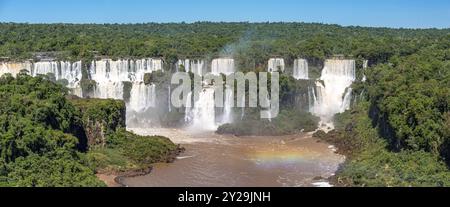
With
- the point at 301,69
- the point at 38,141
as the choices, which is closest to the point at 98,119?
the point at 38,141

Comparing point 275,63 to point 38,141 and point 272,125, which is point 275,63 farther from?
point 38,141

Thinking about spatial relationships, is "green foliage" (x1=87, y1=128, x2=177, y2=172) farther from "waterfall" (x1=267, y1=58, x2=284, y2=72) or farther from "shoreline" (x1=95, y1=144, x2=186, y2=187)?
"waterfall" (x1=267, y1=58, x2=284, y2=72)

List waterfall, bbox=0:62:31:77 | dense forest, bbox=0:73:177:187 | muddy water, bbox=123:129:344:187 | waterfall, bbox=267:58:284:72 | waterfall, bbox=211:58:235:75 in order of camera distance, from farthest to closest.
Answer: waterfall, bbox=267:58:284:72, waterfall, bbox=211:58:235:75, waterfall, bbox=0:62:31:77, muddy water, bbox=123:129:344:187, dense forest, bbox=0:73:177:187

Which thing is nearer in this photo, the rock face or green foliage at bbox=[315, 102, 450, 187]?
green foliage at bbox=[315, 102, 450, 187]

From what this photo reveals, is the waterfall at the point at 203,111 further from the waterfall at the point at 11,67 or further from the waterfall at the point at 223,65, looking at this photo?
the waterfall at the point at 11,67

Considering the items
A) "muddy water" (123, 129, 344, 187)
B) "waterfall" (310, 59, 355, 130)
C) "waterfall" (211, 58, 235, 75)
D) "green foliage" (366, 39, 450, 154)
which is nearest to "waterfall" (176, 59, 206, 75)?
"waterfall" (211, 58, 235, 75)
